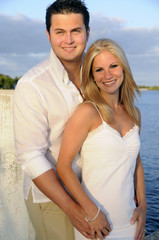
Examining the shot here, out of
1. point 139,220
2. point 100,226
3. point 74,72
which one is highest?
point 74,72

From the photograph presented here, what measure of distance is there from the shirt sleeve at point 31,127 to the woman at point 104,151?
14 cm

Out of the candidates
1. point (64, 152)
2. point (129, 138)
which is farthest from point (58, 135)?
point (129, 138)

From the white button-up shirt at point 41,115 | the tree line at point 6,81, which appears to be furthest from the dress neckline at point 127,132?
the tree line at point 6,81

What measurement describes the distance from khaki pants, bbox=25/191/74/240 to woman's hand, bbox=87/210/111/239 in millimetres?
299

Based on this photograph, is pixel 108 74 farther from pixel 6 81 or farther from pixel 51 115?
pixel 6 81

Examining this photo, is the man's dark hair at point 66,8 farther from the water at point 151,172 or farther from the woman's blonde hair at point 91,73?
the water at point 151,172

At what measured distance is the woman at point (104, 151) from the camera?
183 centimetres

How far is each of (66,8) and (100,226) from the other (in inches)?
56.3

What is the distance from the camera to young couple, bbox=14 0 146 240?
1.82m

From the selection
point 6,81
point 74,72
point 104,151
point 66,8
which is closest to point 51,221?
point 104,151

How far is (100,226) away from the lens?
1.84 metres

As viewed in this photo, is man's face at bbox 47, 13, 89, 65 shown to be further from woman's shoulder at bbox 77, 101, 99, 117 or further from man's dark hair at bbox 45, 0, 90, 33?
woman's shoulder at bbox 77, 101, 99, 117

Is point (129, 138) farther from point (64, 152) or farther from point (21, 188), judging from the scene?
point (21, 188)

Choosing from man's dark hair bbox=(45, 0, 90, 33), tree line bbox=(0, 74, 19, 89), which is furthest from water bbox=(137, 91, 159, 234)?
tree line bbox=(0, 74, 19, 89)
